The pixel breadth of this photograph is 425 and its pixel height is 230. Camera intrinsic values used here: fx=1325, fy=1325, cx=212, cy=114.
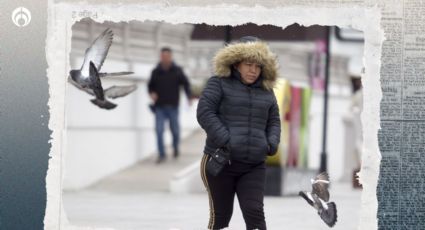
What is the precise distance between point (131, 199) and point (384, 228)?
22.3ft

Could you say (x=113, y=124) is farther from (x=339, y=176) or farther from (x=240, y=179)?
(x=240, y=179)

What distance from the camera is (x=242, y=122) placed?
891 cm

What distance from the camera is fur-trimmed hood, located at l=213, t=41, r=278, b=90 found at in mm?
8930

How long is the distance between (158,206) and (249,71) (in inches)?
225

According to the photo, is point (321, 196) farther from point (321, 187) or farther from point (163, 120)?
point (163, 120)

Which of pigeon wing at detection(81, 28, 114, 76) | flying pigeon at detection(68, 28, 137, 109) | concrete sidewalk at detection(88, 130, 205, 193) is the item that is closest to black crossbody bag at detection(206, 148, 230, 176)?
flying pigeon at detection(68, 28, 137, 109)

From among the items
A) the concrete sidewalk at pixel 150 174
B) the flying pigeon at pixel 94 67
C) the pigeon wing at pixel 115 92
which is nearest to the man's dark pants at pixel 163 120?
the concrete sidewalk at pixel 150 174

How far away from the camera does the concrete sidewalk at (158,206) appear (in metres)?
11.9

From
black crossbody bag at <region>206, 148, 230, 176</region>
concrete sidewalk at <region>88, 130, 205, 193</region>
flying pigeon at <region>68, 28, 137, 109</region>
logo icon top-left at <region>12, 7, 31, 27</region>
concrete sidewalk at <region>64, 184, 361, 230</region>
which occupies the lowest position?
concrete sidewalk at <region>88, 130, 205, 193</region>

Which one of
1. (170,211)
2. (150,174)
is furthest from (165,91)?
(170,211)

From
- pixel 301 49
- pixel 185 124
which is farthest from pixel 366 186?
pixel 301 49

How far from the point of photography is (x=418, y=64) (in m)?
9.20

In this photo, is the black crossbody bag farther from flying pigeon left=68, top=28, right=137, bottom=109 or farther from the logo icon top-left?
the logo icon top-left

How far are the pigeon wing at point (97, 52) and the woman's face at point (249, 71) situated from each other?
4.72 ft
